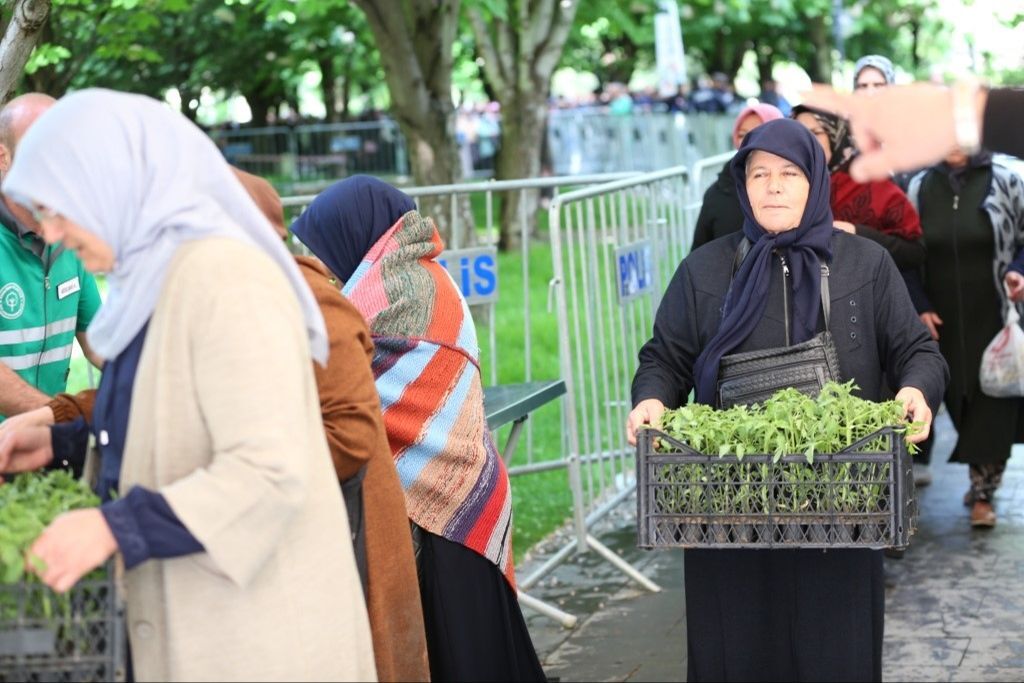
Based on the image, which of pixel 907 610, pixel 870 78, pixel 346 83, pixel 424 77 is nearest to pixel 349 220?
pixel 907 610

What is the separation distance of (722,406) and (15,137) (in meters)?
2.32

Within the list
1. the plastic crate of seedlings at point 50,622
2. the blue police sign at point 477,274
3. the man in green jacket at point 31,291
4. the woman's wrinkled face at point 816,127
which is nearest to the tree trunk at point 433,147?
the blue police sign at point 477,274

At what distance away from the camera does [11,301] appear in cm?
522

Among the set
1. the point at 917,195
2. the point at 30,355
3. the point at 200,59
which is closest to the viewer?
the point at 30,355

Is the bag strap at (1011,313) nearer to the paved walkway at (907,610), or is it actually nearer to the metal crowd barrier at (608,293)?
the paved walkway at (907,610)

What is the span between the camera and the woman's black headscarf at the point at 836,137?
289 inches

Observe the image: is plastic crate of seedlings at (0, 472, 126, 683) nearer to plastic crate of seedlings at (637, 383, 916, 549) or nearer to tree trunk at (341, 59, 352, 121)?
plastic crate of seedlings at (637, 383, 916, 549)

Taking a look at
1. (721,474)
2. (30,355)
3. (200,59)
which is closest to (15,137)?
(30,355)

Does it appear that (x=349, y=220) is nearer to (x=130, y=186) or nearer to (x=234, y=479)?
(x=130, y=186)

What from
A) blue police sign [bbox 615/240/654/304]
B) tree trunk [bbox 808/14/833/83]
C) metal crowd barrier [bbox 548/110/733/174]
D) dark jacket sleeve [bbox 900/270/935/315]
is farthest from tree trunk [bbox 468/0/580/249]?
tree trunk [bbox 808/14/833/83]

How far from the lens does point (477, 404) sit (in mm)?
4902

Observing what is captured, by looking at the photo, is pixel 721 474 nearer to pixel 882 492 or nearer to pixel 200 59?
pixel 882 492

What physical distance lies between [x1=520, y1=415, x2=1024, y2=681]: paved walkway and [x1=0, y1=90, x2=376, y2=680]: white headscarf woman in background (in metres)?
3.53

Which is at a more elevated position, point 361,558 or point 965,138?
point 965,138
